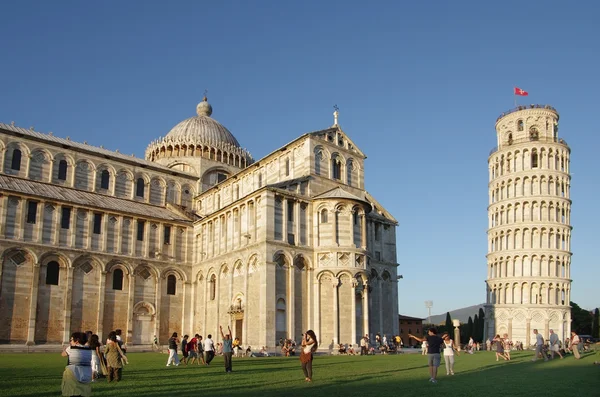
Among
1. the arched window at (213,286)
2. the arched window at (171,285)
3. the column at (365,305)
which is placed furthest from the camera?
the arched window at (171,285)

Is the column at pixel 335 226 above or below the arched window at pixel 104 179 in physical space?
below

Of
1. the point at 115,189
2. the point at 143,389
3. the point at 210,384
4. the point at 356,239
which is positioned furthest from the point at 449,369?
the point at 115,189

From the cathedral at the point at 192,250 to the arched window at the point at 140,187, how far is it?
0.37 ft

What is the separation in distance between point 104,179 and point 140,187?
338cm

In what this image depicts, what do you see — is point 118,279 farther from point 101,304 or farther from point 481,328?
point 481,328

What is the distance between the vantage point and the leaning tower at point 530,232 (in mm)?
72875

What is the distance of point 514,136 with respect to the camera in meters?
80.4

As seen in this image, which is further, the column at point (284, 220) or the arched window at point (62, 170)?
the arched window at point (62, 170)

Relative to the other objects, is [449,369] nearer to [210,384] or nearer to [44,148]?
[210,384]

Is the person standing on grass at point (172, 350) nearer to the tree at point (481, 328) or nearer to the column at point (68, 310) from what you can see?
the column at point (68, 310)

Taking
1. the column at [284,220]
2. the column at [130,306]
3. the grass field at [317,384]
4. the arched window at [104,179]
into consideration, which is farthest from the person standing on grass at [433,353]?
the arched window at [104,179]

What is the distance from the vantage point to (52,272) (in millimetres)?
41000

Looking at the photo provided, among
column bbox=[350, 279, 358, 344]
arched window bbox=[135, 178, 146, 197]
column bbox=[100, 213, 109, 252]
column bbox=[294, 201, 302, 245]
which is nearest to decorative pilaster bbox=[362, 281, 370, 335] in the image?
column bbox=[350, 279, 358, 344]

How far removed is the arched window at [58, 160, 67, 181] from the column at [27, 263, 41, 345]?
33.4 feet
